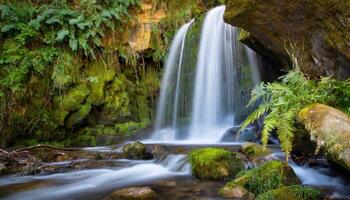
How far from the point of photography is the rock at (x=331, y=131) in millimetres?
3984

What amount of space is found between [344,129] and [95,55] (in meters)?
9.06

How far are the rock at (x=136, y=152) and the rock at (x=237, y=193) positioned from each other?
10.6ft

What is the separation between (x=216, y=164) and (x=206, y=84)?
5770 mm

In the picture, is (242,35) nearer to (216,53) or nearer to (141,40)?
(216,53)

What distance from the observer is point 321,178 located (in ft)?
18.7

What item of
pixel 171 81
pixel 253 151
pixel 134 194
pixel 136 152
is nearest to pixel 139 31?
pixel 171 81

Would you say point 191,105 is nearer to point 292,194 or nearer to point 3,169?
point 3,169

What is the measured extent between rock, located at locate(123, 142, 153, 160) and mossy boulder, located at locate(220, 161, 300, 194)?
3.18 m

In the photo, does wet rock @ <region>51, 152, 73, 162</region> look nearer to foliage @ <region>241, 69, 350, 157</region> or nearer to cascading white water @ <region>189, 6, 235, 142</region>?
cascading white water @ <region>189, 6, 235, 142</region>

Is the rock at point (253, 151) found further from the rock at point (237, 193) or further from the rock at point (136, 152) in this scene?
the rock at point (136, 152)

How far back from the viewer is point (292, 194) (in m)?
4.58

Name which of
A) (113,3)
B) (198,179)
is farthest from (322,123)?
(113,3)

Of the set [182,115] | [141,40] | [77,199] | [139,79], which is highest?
[141,40]

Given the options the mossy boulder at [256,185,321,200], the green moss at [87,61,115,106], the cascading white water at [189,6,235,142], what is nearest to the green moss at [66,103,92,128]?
the green moss at [87,61,115,106]
